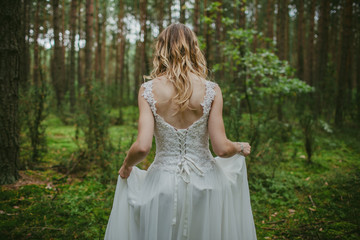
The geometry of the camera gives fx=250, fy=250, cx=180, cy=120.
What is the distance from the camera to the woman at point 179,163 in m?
2.09

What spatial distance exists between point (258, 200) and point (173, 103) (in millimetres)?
3276

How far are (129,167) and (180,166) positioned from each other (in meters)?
0.46

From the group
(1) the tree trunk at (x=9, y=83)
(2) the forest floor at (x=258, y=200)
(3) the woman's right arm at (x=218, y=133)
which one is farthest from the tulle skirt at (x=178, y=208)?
(1) the tree trunk at (x=9, y=83)

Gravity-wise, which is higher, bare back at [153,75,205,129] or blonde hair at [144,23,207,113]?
blonde hair at [144,23,207,113]

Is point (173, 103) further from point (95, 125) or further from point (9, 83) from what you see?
point (95, 125)

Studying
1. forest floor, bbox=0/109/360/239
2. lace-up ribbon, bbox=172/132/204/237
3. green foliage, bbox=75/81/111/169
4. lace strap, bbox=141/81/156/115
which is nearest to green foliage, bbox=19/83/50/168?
forest floor, bbox=0/109/360/239

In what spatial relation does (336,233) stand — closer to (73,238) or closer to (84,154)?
(73,238)

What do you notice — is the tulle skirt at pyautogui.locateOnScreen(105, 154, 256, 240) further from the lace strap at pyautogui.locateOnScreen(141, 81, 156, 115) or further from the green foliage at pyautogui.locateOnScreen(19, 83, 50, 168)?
the green foliage at pyautogui.locateOnScreen(19, 83, 50, 168)

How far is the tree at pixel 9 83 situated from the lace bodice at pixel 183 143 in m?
3.28

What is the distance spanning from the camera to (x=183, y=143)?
219cm

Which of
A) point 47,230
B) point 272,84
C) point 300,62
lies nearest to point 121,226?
point 47,230

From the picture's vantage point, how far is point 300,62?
1499cm

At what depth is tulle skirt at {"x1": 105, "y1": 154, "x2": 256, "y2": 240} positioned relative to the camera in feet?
6.84

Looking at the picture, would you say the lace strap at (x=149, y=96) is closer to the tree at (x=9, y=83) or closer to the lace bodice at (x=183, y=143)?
the lace bodice at (x=183, y=143)
